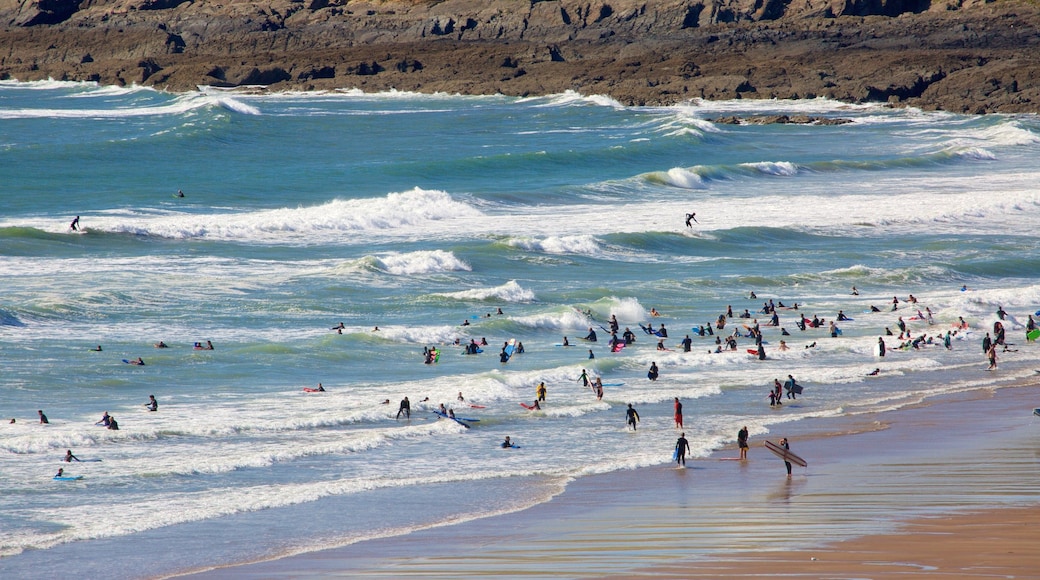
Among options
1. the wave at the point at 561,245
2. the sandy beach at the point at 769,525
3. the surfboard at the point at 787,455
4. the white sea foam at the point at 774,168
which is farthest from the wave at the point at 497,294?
the white sea foam at the point at 774,168

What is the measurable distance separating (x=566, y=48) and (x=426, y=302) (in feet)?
216

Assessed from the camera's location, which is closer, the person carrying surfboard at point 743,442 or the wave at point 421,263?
the person carrying surfboard at point 743,442

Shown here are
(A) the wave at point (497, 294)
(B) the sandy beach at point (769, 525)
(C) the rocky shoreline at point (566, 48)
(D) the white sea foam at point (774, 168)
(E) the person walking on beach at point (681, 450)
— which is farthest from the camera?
(C) the rocky shoreline at point (566, 48)

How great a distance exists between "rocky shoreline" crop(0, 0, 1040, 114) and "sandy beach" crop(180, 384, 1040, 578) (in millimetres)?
63628

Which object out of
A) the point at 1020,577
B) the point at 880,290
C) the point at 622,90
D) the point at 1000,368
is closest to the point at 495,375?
the point at 1000,368

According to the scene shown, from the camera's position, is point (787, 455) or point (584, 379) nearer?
point (787, 455)

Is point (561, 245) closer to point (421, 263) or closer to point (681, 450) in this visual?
point (421, 263)

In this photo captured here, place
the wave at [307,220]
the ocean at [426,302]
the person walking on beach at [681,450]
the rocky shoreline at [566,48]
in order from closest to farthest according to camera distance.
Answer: the ocean at [426,302]
the person walking on beach at [681,450]
the wave at [307,220]
the rocky shoreline at [566,48]

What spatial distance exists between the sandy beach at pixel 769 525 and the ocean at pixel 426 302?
79cm

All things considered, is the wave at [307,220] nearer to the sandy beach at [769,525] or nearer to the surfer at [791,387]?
the surfer at [791,387]

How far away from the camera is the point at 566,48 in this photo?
9488 cm

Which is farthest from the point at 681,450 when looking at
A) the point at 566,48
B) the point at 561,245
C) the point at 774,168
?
the point at 566,48

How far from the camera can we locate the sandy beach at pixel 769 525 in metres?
12.1

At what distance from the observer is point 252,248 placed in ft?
126
